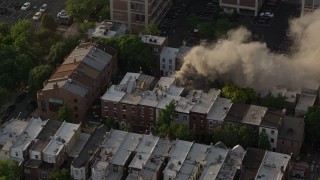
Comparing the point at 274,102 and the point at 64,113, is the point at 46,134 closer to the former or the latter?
the point at 64,113

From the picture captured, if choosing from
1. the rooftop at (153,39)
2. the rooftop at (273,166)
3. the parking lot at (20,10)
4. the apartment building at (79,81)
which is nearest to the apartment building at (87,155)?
the apartment building at (79,81)

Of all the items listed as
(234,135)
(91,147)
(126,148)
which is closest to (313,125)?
(234,135)

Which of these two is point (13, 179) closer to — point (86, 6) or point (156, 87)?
point (156, 87)

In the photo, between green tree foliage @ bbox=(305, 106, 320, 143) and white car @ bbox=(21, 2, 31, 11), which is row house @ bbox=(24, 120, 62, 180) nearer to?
green tree foliage @ bbox=(305, 106, 320, 143)

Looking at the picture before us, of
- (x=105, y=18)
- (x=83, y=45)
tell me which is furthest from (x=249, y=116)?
(x=105, y=18)

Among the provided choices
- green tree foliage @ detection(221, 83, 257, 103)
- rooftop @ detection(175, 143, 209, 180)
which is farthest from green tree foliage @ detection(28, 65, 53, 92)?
rooftop @ detection(175, 143, 209, 180)

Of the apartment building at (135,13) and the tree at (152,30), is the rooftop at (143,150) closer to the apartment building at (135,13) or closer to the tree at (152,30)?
the tree at (152,30)
